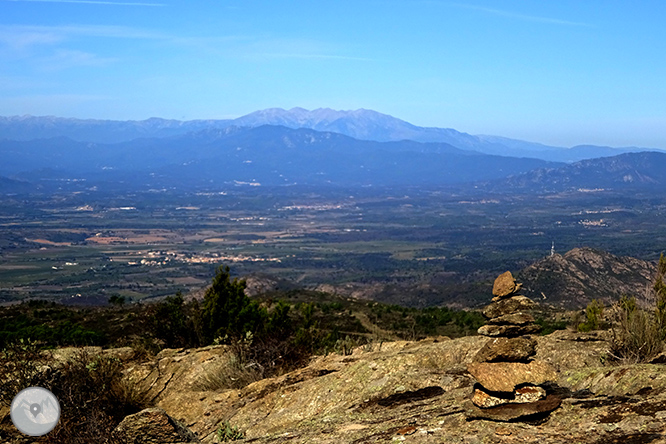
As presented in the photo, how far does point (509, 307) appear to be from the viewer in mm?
8508

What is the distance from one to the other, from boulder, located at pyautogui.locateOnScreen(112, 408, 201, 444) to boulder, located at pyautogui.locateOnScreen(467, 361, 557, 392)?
13.5ft

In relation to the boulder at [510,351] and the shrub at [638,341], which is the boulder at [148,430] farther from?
the shrub at [638,341]

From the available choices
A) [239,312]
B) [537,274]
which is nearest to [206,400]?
[239,312]

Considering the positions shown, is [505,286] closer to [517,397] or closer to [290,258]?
[517,397]

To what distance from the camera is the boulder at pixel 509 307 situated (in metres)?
8.47

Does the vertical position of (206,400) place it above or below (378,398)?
below

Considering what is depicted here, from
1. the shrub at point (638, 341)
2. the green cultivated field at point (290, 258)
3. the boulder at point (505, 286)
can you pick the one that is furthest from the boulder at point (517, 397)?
the green cultivated field at point (290, 258)

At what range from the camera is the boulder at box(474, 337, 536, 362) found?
313 inches

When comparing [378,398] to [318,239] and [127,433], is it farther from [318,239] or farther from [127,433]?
[318,239]

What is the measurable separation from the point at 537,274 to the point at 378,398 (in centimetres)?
6997

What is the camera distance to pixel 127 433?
8156 millimetres

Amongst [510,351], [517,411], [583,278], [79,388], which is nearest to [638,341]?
[510,351]

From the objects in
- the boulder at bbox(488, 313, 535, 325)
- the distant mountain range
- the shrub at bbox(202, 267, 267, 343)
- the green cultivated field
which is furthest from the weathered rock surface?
the green cultivated field

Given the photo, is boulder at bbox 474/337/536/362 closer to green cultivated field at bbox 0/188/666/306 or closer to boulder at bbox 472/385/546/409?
boulder at bbox 472/385/546/409
